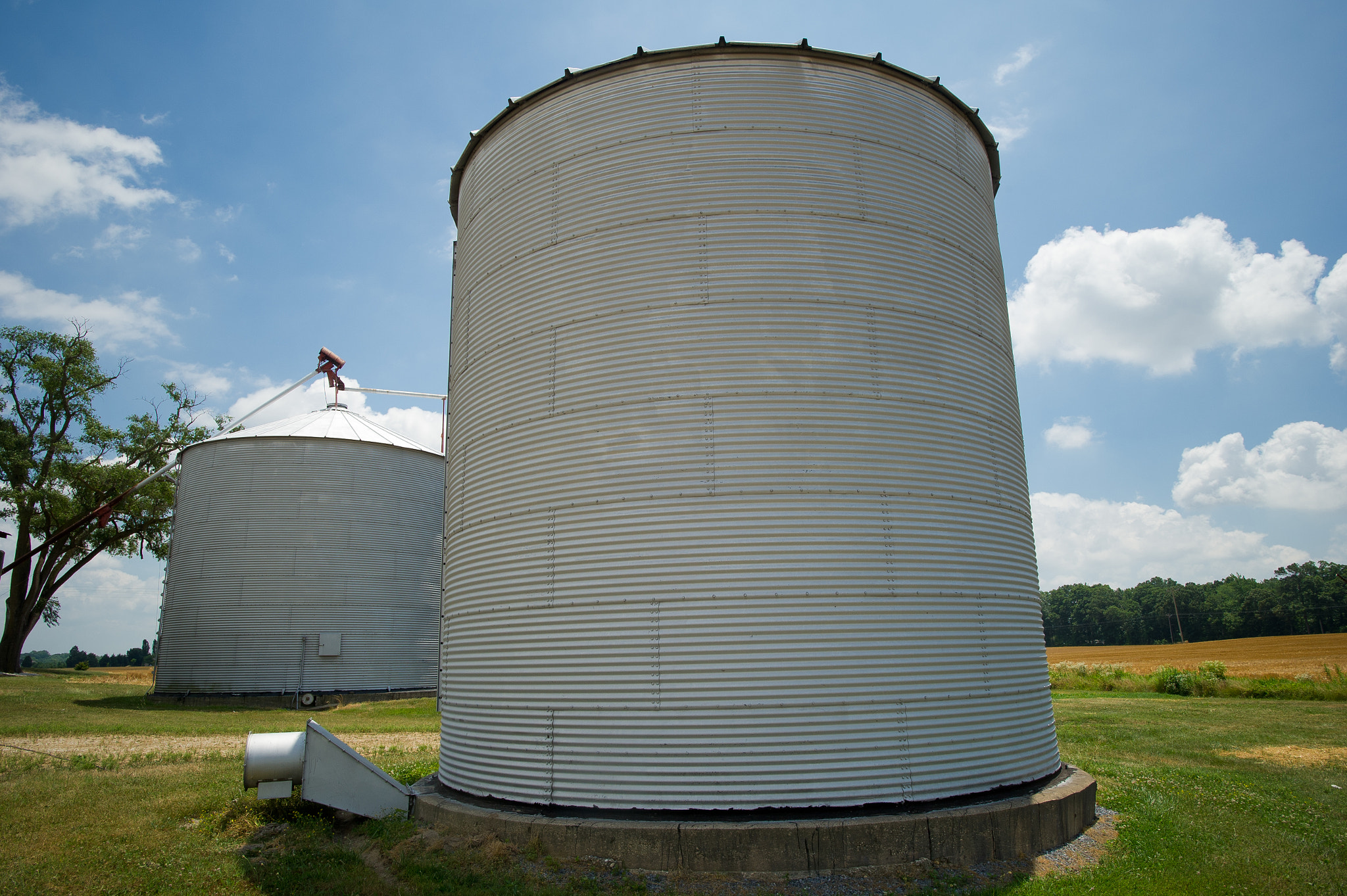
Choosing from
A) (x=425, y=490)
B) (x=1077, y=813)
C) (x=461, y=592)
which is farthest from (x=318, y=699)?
(x=1077, y=813)

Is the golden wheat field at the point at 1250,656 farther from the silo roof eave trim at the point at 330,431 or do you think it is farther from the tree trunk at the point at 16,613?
the tree trunk at the point at 16,613

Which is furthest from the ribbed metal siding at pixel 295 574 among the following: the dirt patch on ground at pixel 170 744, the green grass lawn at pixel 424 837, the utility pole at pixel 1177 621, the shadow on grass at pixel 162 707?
the utility pole at pixel 1177 621

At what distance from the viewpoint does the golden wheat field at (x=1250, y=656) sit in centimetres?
3584

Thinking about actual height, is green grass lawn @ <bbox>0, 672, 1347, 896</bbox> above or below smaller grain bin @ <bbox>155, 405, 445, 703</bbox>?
below

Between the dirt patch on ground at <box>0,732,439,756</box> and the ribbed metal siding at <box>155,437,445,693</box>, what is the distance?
771 cm

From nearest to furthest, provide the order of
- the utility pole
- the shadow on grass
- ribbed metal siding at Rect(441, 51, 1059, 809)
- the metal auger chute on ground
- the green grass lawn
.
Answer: the green grass lawn, ribbed metal siding at Rect(441, 51, 1059, 809), the metal auger chute on ground, the shadow on grass, the utility pole

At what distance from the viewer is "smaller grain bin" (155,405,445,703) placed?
24.9 m

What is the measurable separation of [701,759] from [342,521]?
22.2 metres

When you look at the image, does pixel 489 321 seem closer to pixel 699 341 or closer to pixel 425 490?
pixel 699 341

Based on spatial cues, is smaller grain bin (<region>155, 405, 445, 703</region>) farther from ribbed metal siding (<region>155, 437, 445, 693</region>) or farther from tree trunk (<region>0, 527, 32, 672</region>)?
tree trunk (<region>0, 527, 32, 672</region>)

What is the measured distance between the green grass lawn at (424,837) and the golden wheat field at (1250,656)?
24.0 m

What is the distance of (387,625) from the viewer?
2622cm

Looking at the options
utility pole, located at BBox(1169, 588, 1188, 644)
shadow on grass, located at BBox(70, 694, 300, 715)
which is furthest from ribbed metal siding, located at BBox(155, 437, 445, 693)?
utility pole, located at BBox(1169, 588, 1188, 644)

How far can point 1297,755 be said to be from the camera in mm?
14625
